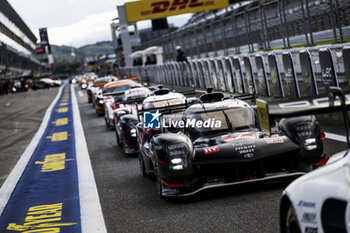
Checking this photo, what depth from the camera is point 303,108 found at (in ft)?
12.7

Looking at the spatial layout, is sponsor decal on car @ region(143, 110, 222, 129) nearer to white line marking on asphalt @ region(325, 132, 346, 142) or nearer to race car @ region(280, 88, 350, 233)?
white line marking on asphalt @ region(325, 132, 346, 142)

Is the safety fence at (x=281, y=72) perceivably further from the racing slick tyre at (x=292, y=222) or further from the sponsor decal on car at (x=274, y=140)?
the racing slick tyre at (x=292, y=222)

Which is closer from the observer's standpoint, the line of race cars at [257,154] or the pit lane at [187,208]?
the line of race cars at [257,154]

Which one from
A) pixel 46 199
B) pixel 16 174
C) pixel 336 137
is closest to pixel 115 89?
pixel 16 174

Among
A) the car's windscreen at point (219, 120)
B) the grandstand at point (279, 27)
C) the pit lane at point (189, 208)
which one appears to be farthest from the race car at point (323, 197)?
the grandstand at point (279, 27)

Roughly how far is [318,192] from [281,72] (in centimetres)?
1233

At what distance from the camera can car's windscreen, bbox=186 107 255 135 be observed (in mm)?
8797

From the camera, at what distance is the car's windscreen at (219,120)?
880cm

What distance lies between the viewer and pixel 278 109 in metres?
3.94

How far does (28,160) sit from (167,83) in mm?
24069

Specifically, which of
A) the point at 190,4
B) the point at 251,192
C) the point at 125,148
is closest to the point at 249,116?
the point at 251,192

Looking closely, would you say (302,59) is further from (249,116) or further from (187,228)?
(187,228)

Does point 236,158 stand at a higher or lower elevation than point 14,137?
higher

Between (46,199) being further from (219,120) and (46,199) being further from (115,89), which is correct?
(115,89)
